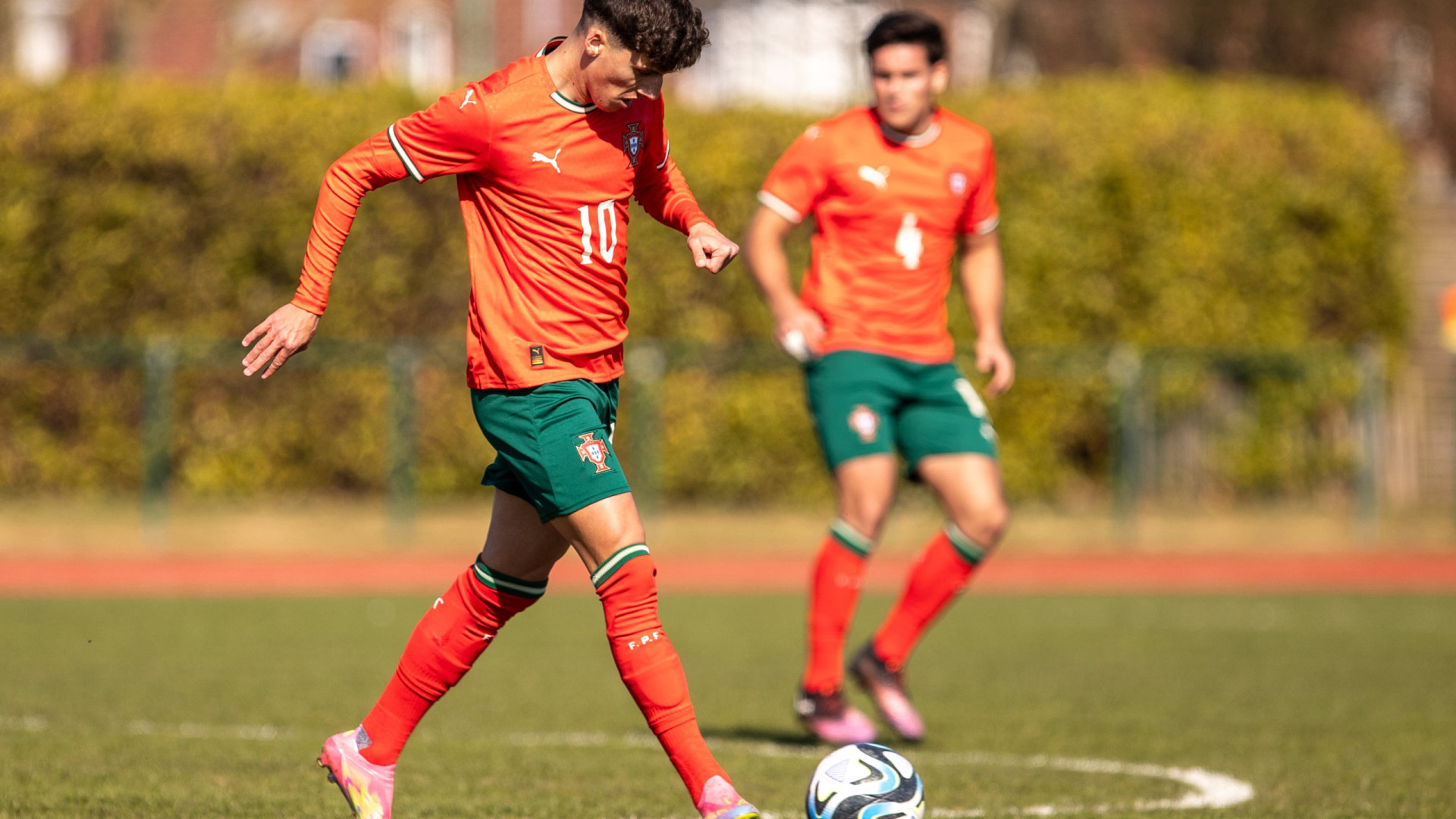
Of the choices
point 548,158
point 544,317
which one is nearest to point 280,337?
point 544,317

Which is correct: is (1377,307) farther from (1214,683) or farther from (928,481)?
(928,481)

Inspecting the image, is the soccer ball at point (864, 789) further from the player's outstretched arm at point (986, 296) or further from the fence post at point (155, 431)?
the fence post at point (155, 431)

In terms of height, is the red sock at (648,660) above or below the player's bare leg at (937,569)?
above

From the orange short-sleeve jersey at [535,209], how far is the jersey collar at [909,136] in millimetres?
2224

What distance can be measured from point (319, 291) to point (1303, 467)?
1441cm

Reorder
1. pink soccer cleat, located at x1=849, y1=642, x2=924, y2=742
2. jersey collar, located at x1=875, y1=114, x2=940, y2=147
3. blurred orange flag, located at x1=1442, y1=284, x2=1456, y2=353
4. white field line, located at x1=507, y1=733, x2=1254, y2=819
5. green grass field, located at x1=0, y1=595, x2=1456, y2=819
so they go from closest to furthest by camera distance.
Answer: white field line, located at x1=507, y1=733, x2=1254, y2=819 → green grass field, located at x1=0, y1=595, x2=1456, y2=819 → pink soccer cleat, located at x1=849, y1=642, x2=924, y2=742 → jersey collar, located at x1=875, y1=114, x2=940, y2=147 → blurred orange flag, located at x1=1442, y1=284, x2=1456, y2=353

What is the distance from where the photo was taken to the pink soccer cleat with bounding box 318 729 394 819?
14.3 ft

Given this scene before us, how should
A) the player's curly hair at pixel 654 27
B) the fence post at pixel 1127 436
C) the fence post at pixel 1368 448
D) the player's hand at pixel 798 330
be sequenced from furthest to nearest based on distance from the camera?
the fence post at pixel 1368 448
the fence post at pixel 1127 436
the player's hand at pixel 798 330
the player's curly hair at pixel 654 27

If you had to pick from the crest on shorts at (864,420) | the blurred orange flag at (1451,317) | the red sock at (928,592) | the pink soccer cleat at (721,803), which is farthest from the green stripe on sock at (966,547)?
the blurred orange flag at (1451,317)

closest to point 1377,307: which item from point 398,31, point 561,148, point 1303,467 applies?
point 1303,467

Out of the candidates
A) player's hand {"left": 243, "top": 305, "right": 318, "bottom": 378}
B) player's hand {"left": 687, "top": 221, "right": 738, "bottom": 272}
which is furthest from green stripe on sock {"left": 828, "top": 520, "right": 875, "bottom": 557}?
player's hand {"left": 243, "top": 305, "right": 318, "bottom": 378}

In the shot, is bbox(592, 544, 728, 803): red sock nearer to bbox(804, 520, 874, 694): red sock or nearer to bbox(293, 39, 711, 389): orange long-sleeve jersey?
bbox(293, 39, 711, 389): orange long-sleeve jersey

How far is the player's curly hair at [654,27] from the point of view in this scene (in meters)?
4.03

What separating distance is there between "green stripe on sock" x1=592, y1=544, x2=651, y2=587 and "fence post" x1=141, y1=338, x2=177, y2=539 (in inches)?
459
